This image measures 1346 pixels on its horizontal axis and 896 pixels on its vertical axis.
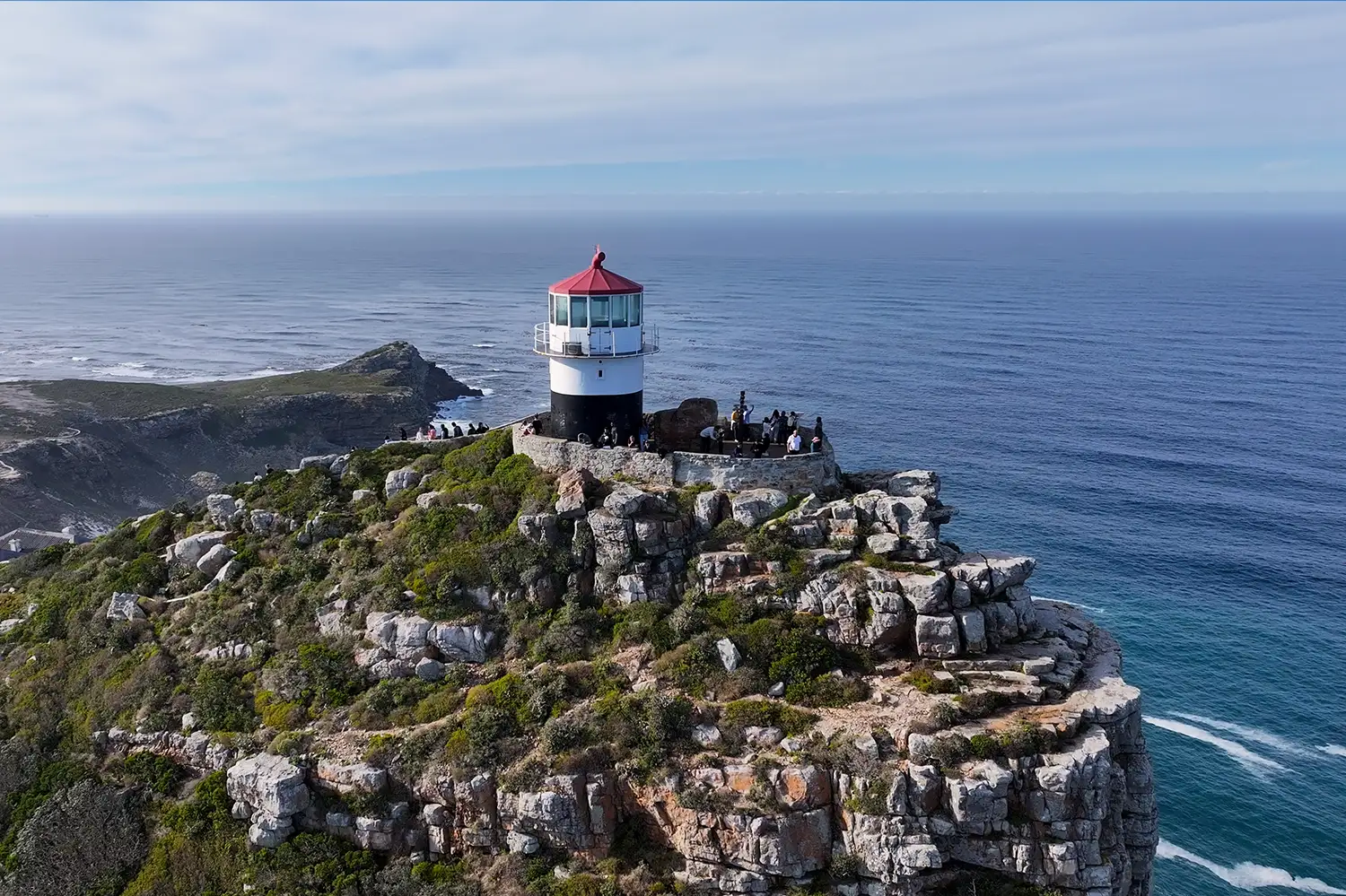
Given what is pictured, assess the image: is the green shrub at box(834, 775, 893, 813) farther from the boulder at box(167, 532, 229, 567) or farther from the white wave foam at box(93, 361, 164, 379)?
the white wave foam at box(93, 361, 164, 379)

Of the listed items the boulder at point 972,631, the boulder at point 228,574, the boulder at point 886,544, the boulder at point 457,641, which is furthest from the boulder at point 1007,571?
the boulder at point 228,574

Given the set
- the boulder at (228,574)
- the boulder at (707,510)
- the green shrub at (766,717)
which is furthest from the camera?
the boulder at (228,574)

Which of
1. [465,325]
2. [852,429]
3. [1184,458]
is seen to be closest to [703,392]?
[852,429]

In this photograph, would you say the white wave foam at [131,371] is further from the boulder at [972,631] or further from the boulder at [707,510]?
the boulder at [972,631]

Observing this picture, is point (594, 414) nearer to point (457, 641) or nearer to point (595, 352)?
point (595, 352)

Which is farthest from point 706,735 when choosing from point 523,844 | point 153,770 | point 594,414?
point 153,770

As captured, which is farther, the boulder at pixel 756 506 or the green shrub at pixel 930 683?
the boulder at pixel 756 506
